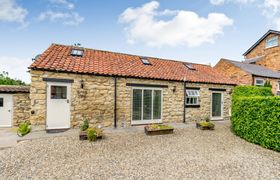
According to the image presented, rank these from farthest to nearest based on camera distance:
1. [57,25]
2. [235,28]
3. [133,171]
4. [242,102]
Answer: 1. [235,28]
2. [57,25]
3. [242,102]
4. [133,171]

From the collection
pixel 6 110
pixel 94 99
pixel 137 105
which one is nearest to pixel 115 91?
pixel 94 99

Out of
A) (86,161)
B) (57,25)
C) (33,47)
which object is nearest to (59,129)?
(86,161)

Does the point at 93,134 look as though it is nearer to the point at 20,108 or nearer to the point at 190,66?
the point at 20,108

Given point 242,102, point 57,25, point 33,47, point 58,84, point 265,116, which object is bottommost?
point 265,116

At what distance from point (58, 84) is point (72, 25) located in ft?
21.6

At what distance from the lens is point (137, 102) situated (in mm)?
9328

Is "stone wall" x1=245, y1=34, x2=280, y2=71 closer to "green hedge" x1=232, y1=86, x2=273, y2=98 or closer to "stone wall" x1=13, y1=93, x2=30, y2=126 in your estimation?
"green hedge" x1=232, y1=86, x2=273, y2=98

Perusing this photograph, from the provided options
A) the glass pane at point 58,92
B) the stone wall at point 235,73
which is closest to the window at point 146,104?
the glass pane at point 58,92

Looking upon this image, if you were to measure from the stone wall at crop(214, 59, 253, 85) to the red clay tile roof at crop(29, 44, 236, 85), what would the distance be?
453 centimetres

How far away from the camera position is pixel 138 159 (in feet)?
15.5

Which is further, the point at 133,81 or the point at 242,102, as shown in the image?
the point at 133,81

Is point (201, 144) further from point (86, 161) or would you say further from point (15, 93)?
point (15, 93)

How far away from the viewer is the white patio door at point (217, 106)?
11.6m

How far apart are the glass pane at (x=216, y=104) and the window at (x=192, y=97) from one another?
5.53 ft
